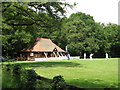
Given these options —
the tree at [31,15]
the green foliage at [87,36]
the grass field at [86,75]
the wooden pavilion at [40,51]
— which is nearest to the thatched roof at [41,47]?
the wooden pavilion at [40,51]

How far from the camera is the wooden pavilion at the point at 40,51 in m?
47.1

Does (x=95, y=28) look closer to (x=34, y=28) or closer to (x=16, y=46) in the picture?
(x=16, y=46)

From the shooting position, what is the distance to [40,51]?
47406 millimetres

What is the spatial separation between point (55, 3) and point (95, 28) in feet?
143

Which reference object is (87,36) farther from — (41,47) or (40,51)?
(40,51)

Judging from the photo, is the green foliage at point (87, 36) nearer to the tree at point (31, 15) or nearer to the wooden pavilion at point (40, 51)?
the wooden pavilion at point (40, 51)

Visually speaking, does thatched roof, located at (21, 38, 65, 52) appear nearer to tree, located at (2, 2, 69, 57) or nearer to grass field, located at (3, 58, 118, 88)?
tree, located at (2, 2, 69, 57)

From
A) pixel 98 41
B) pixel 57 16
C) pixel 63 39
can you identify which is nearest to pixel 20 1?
pixel 57 16

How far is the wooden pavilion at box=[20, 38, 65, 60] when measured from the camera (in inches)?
1855

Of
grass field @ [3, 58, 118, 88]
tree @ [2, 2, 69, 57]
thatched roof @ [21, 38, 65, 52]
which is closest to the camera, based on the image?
grass field @ [3, 58, 118, 88]

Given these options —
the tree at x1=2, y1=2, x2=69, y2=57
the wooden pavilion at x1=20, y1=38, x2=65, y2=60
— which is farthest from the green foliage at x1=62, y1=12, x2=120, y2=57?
the tree at x1=2, y1=2, x2=69, y2=57

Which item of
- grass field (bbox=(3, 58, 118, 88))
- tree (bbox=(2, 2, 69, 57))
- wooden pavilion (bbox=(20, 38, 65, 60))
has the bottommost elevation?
grass field (bbox=(3, 58, 118, 88))

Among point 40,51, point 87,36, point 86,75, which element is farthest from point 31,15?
point 87,36

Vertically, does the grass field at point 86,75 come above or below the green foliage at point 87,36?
below
